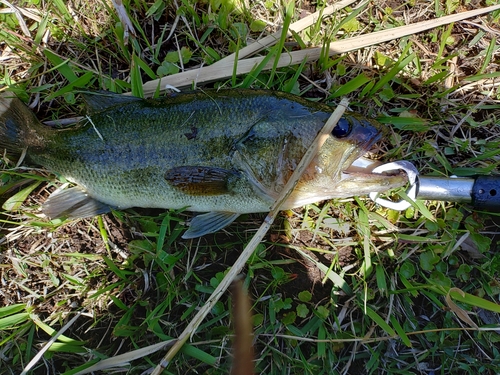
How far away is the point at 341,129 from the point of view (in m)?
2.46

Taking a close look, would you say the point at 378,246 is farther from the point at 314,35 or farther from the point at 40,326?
the point at 40,326

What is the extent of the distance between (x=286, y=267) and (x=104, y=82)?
2.21 metres

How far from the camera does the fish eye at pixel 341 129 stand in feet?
8.08

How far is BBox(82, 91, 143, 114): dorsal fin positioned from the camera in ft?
9.34

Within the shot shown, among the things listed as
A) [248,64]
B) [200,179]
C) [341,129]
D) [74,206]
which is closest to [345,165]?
[341,129]

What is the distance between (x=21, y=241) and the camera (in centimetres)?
309

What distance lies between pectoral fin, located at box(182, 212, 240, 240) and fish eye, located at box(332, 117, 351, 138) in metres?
0.95

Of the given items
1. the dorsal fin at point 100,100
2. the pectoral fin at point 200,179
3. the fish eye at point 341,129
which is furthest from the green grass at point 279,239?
the fish eye at point 341,129

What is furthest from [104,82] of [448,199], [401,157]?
[448,199]

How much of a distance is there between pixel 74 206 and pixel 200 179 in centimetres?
111

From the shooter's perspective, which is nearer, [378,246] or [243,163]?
[243,163]

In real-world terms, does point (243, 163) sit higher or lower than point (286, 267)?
higher

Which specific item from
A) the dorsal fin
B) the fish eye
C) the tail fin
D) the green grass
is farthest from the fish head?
the tail fin

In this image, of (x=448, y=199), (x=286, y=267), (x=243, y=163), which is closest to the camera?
(x=243, y=163)
